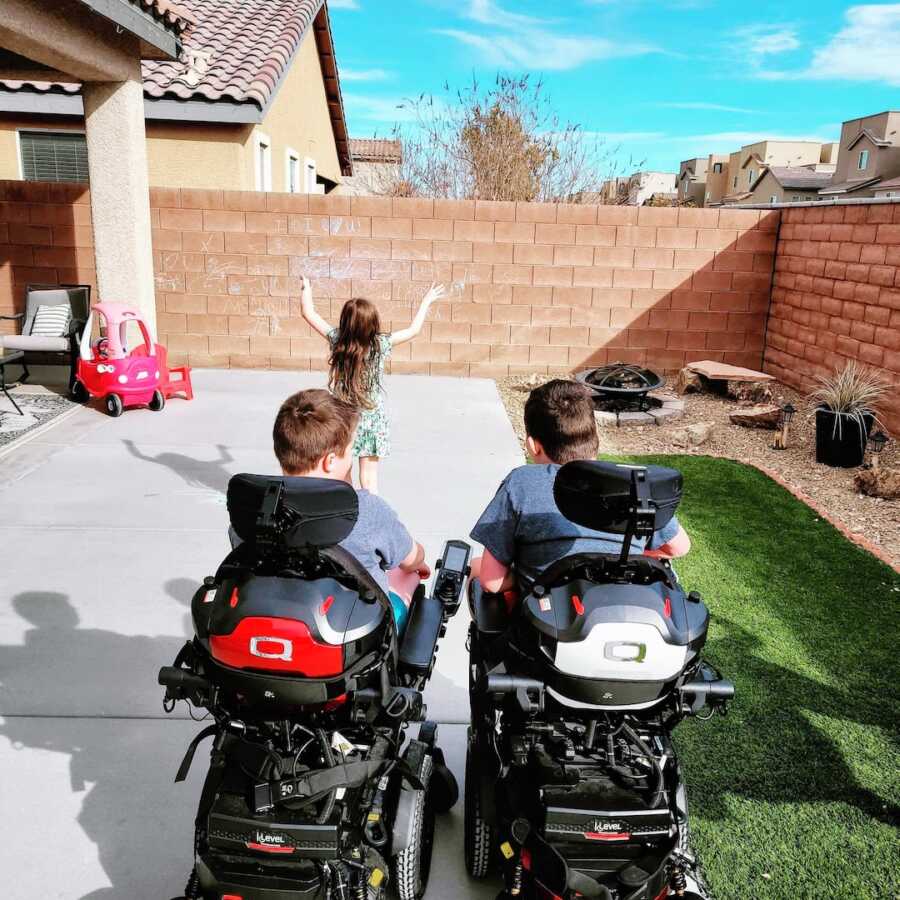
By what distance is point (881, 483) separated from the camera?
583 cm

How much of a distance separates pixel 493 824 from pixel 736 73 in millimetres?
54209

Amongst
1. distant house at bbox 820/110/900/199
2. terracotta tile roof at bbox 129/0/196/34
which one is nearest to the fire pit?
terracotta tile roof at bbox 129/0/196/34

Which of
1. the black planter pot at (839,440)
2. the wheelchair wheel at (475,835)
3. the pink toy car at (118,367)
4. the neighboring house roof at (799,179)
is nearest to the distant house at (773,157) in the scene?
the neighboring house roof at (799,179)

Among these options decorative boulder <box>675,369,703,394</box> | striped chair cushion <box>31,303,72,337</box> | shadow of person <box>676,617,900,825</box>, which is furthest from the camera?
decorative boulder <box>675,369,703,394</box>

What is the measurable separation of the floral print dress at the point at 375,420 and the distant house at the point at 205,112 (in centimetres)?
560

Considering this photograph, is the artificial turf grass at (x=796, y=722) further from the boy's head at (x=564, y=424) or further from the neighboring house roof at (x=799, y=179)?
the neighboring house roof at (x=799, y=179)

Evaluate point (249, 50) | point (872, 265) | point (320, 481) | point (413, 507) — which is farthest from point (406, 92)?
point (320, 481)

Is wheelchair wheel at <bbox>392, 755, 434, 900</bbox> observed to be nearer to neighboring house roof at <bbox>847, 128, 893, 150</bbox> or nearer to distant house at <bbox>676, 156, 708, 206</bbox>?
neighboring house roof at <bbox>847, 128, 893, 150</bbox>

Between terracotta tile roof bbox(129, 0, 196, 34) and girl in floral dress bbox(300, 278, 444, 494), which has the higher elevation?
terracotta tile roof bbox(129, 0, 196, 34)

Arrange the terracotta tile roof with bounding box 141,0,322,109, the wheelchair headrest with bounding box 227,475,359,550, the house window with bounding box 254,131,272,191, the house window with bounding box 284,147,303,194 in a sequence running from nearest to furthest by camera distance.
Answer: the wheelchair headrest with bounding box 227,475,359,550 < the terracotta tile roof with bounding box 141,0,322,109 < the house window with bounding box 254,131,272,191 < the house window with bounding box 284,147,303,194

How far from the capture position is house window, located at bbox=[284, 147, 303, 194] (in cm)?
1410

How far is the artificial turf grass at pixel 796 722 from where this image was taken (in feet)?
7.90

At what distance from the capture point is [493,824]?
2.05 meters

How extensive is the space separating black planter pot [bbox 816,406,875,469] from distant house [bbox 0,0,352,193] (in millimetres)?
7051
